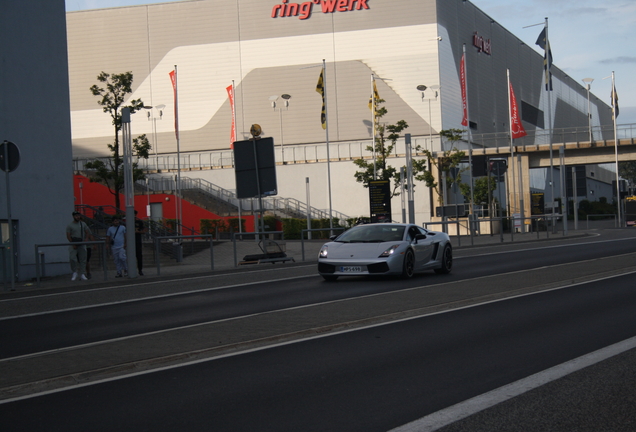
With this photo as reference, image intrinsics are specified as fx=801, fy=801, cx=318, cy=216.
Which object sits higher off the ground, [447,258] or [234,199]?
[234,199]

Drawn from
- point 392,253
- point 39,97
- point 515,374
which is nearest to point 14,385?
point 515,374

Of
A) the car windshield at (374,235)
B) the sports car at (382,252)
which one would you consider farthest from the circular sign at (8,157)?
the car windshield at (374,235)

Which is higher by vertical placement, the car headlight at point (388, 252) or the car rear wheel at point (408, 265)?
the car headlight at point (388, 252)

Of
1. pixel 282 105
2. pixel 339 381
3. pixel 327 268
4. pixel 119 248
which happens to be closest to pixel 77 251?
pixel 119 248

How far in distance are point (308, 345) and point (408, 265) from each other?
891 centimetres

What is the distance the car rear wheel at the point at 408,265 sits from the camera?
17359 millimetres

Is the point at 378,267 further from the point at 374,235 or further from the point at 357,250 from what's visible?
the point at 374,235

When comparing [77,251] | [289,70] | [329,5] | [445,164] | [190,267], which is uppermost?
[329,5]

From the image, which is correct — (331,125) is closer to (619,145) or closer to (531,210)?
(531,210)

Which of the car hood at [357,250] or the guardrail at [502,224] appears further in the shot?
the guardrail at [502,224]

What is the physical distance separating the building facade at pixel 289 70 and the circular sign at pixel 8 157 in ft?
153

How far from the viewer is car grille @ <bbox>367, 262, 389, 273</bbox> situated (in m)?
16.9

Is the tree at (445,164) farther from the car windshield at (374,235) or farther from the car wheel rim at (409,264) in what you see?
the car wheel rim at (409,264)

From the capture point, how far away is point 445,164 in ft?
188
